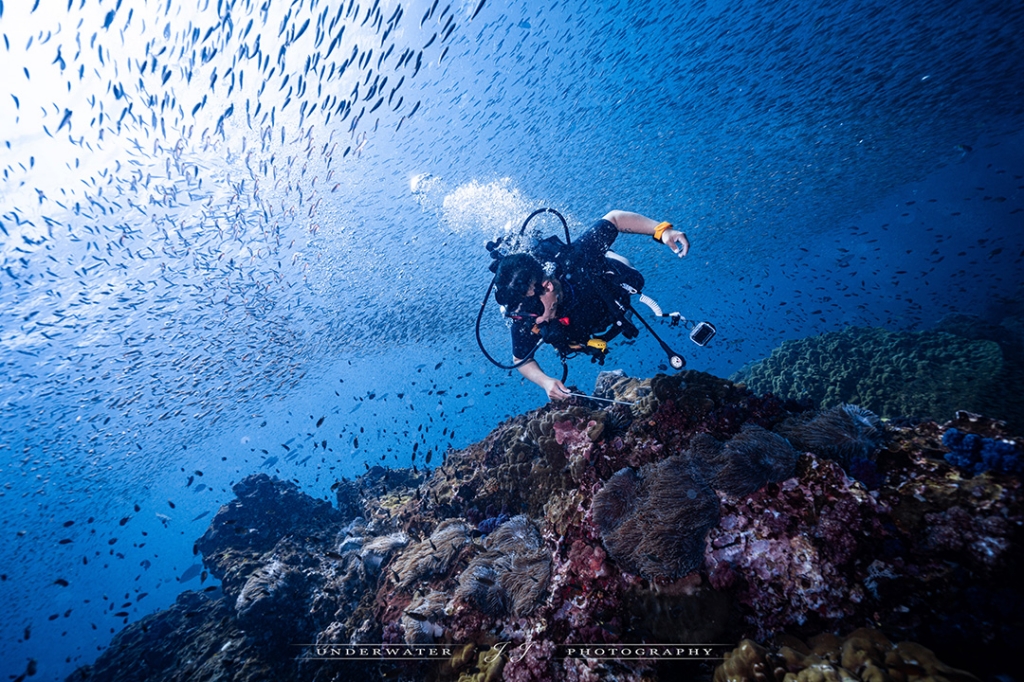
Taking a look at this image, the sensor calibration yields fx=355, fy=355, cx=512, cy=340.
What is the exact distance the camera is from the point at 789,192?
30703mm

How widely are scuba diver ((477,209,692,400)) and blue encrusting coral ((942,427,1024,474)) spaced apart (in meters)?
2.56

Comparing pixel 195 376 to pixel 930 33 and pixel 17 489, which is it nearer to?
pixel 17 489

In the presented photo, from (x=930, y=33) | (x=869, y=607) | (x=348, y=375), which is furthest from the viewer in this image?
(x=348, y=375)

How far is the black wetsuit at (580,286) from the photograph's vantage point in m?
5.46

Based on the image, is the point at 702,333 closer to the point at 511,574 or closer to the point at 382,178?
the point at 511,574

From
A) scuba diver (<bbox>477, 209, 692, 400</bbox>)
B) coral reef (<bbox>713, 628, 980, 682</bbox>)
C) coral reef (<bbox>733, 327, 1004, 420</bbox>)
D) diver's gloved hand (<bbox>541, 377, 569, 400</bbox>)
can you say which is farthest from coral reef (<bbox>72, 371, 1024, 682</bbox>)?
coral reef (<bbox>733, 327, 1004, 420</bbox>)

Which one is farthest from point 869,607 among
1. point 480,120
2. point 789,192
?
point 789,192

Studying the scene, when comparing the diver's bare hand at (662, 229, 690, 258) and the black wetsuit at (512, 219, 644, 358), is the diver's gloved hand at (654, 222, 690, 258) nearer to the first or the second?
the diver's bare hand at (662, 229, 690, 258)

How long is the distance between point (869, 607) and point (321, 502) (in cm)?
1494

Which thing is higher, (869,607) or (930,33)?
(930,33)

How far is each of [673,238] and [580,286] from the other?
1.45 meters

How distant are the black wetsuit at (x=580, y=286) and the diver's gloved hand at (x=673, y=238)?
67 centimetres

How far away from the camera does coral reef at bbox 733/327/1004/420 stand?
11141 mm

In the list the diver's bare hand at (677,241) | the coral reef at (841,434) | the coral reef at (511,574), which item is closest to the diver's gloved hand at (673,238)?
the diver's bare hand at (677,241)
